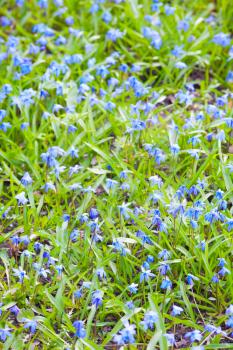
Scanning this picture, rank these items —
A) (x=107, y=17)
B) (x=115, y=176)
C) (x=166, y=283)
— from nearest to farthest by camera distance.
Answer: (x=166, y=283) < (x=115, y=176) < (x=107, y=17)

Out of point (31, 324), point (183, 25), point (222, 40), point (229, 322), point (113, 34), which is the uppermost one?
point (113, 34)

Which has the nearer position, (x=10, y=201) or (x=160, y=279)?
(x=160, y=279)

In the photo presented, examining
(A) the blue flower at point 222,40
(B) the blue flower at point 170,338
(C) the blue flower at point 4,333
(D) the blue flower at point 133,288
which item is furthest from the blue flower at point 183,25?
(C) the blue flower at point 4,333

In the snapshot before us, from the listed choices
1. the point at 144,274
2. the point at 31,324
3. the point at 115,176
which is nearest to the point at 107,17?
the point at 115,176

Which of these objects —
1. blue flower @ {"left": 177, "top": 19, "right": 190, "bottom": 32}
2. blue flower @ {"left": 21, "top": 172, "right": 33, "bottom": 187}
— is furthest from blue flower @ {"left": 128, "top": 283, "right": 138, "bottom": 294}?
blue flower @ {"left": 177, "top": 19, "right": 190, "bottom": 32}

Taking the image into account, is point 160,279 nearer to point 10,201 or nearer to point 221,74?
point 10,201

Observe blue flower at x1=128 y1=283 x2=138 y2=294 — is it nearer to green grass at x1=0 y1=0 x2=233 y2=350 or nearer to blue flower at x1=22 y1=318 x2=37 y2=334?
green grass at x1=0 y1=0 x2=233 y2=350

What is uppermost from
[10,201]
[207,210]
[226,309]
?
[10,201]

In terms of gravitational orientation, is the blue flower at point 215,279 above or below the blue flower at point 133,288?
below

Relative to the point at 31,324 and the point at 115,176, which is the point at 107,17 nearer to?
the point at 115,176

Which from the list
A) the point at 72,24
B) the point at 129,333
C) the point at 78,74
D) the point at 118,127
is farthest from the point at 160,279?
the point at 72,24

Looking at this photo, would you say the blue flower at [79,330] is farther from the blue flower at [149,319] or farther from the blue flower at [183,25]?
the blue flower at [183,25]
